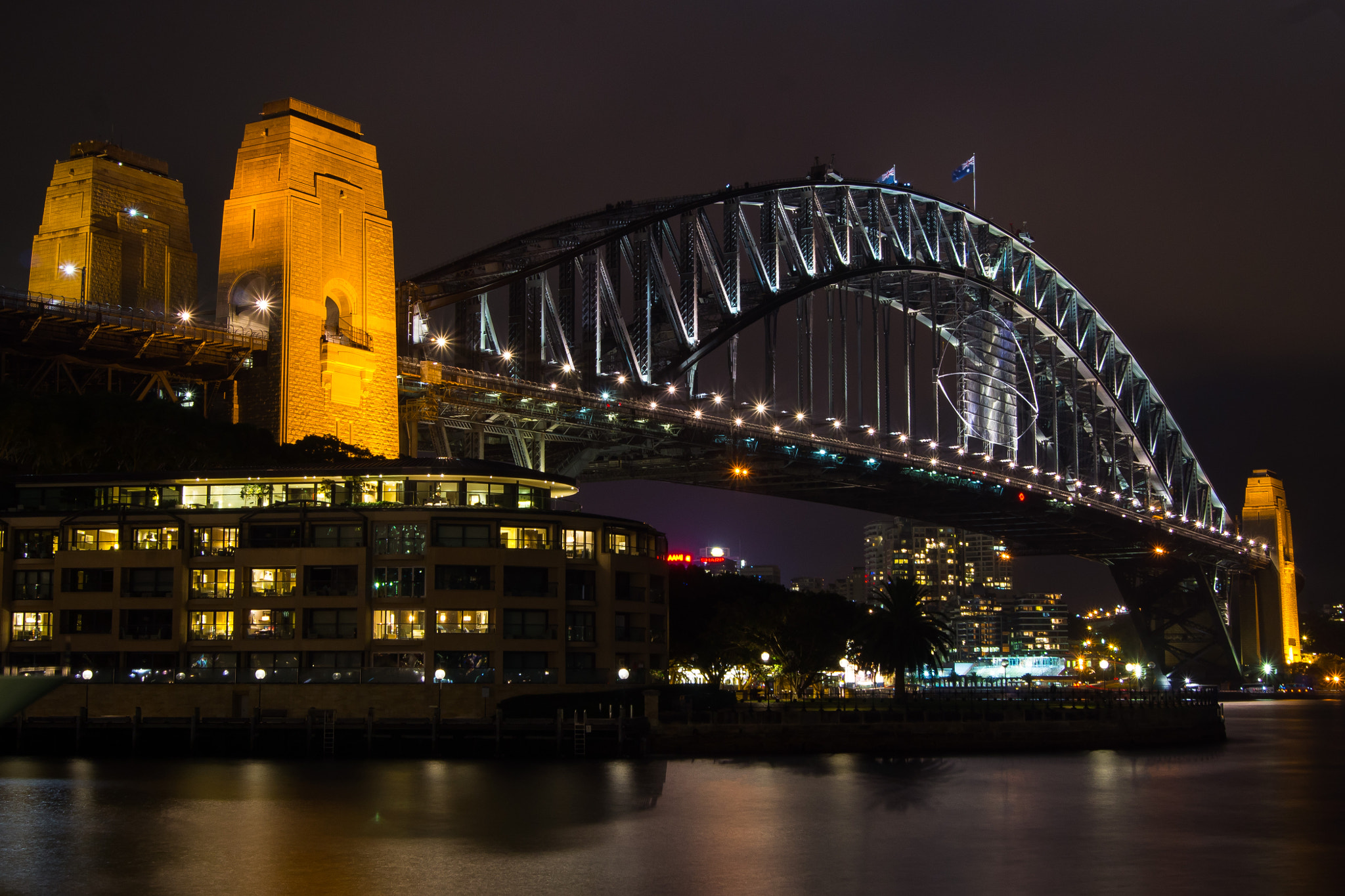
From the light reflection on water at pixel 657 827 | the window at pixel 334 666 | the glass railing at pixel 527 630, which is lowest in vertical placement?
the light reflection on water at pixel 657 827

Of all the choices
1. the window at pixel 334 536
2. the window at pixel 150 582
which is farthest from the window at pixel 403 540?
the window at pixel 150 582

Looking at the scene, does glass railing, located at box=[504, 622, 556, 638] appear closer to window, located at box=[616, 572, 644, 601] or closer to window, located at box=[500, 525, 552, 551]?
window, located at box=[500, 525, 552, 551]

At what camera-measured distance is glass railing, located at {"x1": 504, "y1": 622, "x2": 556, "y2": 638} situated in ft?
229

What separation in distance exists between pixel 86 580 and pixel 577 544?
70.6 feet

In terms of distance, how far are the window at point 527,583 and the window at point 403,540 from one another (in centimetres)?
393

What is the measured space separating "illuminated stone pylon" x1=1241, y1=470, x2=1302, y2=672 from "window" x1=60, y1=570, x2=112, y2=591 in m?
150

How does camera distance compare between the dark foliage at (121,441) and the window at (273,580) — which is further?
the dark foliage at (121,441)

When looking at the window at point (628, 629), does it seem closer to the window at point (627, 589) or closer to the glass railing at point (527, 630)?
the window at point (627, 589)

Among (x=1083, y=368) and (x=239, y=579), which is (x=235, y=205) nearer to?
(x=239, y=579)

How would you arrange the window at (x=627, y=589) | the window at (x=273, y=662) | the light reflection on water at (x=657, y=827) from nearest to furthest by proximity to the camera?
1. the light reflection on water at (x=657, y=827)
2. the window at (x=273, y=662)
3. the window at (x=627, y=589)

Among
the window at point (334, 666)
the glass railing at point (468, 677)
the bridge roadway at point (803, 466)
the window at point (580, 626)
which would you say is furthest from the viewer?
the bridge roadway at point (803, 466)

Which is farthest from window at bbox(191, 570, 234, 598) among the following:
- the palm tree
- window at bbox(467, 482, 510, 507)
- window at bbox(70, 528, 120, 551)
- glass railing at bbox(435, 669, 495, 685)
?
the palm tree

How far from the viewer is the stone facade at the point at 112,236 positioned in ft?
300

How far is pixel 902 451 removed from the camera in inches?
5172
